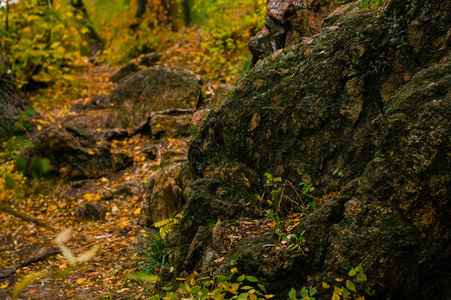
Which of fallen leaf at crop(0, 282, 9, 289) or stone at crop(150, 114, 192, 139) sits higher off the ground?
stone at crop(150, 114, 192, 139)

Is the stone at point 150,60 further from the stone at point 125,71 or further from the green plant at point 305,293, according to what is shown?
the green plant at point 305,293

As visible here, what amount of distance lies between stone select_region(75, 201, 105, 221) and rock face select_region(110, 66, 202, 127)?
10.7ft

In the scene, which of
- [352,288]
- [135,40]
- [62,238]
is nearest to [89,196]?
[352,288]

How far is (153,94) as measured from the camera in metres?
9.45

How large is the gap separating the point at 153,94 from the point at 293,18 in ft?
16.8

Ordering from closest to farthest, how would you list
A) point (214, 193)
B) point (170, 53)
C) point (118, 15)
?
point (214, 193) < point (170, 53) < point (118, 15)

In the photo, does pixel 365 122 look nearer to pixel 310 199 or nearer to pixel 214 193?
pixel 310 199

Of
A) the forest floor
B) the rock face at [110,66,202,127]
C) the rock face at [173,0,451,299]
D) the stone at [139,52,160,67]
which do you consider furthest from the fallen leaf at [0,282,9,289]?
the stone at [139,52,160,67]

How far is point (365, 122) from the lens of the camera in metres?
3.00

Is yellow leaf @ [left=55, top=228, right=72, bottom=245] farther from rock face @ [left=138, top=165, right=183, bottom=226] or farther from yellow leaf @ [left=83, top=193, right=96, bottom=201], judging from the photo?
yellow leaf @ [left=83, top=193, right=96, bottom=201]

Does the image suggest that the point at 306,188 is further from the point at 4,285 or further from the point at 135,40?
the point at 135,40

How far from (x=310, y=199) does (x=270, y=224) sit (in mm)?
452

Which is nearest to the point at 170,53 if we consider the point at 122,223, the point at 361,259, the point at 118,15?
the point at 118,15

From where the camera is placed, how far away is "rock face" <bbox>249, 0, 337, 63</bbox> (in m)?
5.36
